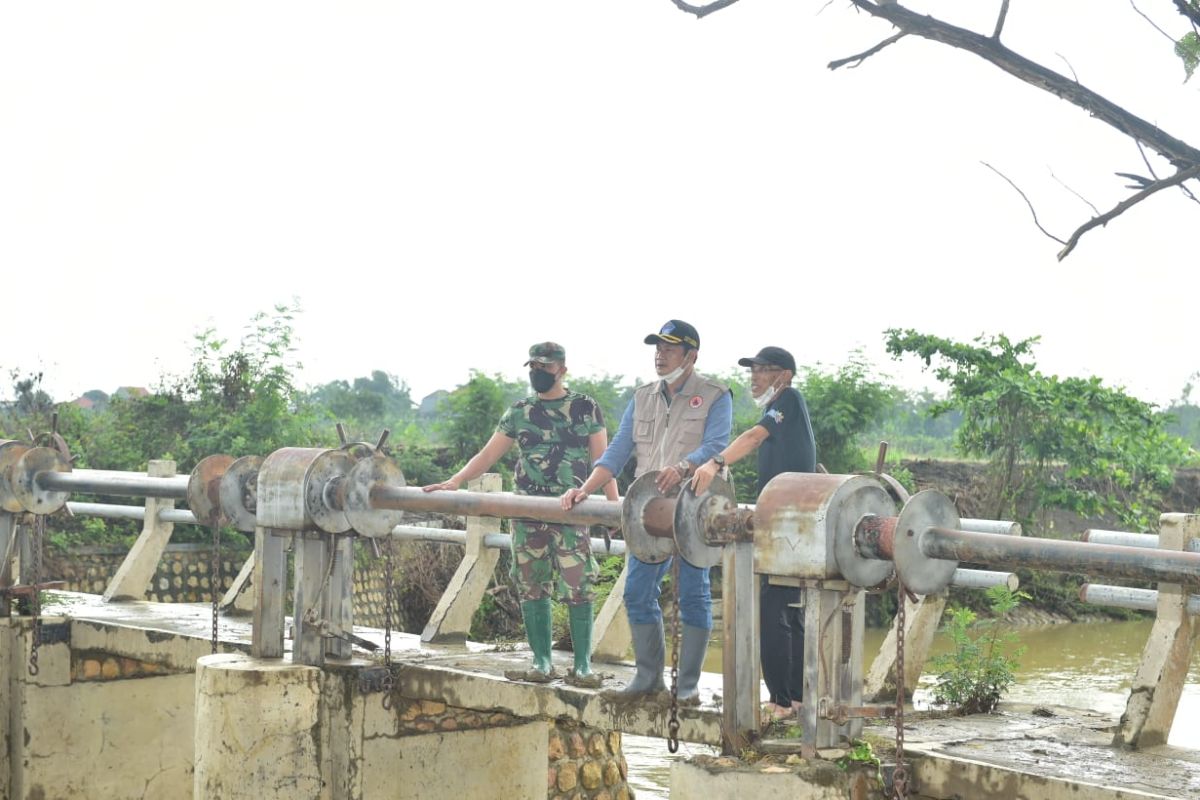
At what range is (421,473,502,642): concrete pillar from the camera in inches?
328

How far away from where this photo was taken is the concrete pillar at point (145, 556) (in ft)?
34.5

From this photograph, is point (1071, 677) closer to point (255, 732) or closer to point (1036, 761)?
point (1036, 761)

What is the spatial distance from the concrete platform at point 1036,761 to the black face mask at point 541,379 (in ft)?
6.70

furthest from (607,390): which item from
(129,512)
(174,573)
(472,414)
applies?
(129,512)

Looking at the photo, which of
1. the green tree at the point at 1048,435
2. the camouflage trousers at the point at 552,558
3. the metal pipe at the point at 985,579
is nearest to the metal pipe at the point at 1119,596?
the metal pipe at the point at 985,579

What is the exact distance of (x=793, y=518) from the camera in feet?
14.9

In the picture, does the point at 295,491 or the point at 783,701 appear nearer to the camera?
the point at 783,701

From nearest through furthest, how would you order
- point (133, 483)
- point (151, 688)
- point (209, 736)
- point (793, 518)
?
point (793, 518), point (209, 736), point (133, 483), point (151, 688)

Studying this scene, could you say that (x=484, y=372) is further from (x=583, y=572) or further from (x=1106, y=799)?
(x=1106, y=799)

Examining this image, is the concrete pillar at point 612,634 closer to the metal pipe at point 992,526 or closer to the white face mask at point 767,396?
the white face mask at point 767,396

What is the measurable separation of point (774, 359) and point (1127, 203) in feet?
4.68

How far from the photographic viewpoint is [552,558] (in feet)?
22.0

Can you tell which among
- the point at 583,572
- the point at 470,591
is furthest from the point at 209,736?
the point at 470,591

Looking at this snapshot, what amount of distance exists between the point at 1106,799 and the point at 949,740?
989mm
